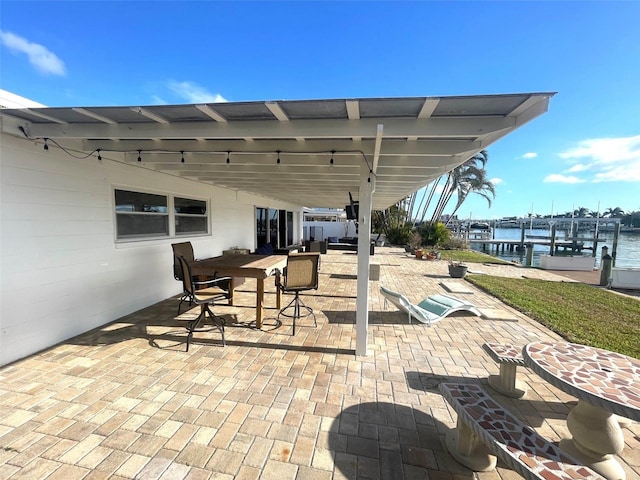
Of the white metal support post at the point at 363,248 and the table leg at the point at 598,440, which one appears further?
the white metal support post at the point at 363,248

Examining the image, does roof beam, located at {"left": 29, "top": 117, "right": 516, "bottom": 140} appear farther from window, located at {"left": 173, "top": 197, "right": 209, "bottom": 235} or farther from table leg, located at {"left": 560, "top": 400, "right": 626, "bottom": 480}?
window, located at {"left": 173, "top": 197, "right": 209, "bottom": 235}

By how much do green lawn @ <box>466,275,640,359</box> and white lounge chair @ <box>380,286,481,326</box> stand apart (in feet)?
4.44

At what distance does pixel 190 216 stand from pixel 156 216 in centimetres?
101

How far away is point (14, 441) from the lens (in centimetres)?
202

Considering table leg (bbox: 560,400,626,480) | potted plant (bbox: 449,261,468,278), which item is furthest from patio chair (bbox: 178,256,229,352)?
potted plant (bbox: 449,261,468,278)

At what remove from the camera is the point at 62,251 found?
11.8ft

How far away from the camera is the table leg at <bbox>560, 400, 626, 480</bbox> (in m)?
1.87

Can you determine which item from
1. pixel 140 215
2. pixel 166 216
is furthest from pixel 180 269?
pixel 166 216

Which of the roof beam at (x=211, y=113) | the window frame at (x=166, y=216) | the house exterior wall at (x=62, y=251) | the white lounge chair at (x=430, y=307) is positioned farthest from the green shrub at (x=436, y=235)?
the roof beam at (x=211, y=113)

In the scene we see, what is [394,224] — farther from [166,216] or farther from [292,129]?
[292,129]

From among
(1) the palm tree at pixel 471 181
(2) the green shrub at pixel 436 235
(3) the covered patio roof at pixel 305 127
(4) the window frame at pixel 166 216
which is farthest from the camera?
(1) the palm tree at pixel 471 181

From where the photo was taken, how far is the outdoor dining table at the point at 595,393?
1.69 metres

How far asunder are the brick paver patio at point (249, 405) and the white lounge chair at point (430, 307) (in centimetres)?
35

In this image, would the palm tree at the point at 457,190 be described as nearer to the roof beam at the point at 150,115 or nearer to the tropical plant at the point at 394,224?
the tropical plant at the point at 394,224
